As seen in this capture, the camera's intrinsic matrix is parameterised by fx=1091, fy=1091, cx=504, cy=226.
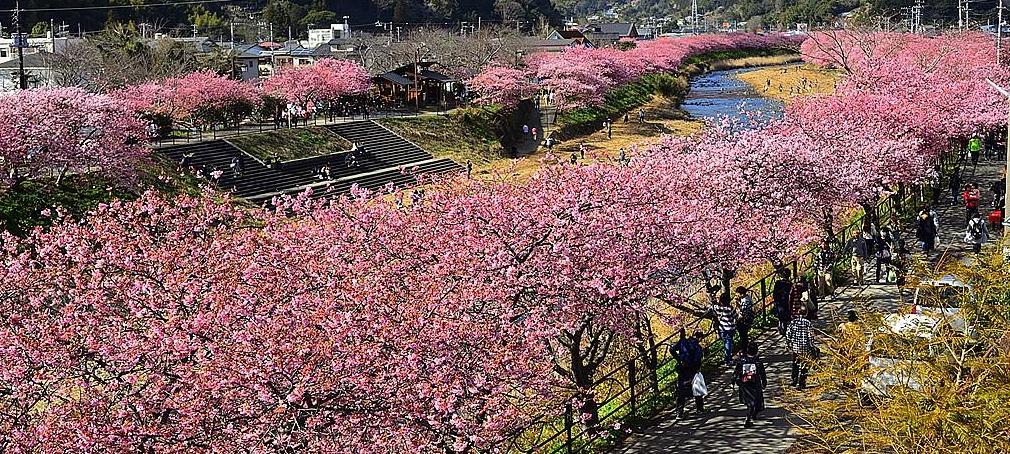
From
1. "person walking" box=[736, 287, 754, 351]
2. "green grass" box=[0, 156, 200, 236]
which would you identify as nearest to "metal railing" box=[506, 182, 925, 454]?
"person walking" box=[736, 287, 754, 351]

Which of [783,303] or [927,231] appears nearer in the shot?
[783,303]

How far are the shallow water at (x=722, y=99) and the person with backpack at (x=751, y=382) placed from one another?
4164 centimetres

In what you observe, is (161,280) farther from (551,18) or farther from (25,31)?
(551,18)

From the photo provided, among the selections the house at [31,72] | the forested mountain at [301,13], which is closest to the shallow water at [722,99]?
the forested mountain at [301,13]

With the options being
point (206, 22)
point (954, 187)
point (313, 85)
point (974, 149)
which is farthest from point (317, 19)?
point (954, 187)

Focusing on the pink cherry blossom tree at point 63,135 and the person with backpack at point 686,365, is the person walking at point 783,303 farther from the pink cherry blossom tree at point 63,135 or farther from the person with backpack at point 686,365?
the pink cherry blossom tree at point 63,135

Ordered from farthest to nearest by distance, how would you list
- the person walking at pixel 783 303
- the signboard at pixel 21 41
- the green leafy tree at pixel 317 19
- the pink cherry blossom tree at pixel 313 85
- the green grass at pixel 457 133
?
the green leafy tree at pixel 317 19 → the pink cherry blossom tree at pixel 313 85 → the green grass at pixel 457 133 → the signboard at pixel 21 41 → the person walking at pixel 783 303

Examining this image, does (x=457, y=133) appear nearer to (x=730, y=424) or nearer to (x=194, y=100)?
(x=194, y=100)

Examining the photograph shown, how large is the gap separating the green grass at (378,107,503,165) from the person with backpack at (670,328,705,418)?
33575 millimetres

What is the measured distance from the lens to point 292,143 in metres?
41.7

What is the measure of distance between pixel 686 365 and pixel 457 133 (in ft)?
124

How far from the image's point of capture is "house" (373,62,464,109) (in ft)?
179

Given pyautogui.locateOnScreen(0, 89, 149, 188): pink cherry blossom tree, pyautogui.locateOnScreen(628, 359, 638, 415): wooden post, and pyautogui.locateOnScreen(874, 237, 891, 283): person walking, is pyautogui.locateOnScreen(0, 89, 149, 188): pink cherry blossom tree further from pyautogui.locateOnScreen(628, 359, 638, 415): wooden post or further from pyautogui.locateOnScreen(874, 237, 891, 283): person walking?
pyautogui.locateOnScreen(628, 359, 638, 415): wooden post

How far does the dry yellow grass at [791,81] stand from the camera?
6994cm
